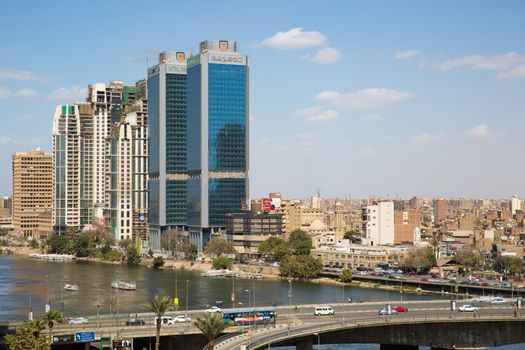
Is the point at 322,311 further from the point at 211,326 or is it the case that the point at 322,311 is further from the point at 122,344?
the point at 122,344

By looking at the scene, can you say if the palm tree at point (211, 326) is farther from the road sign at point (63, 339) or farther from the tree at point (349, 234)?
the tree at point (349, 234)

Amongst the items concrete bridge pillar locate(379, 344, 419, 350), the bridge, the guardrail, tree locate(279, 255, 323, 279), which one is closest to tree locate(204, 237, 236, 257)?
tree locate(279, 255, 323, 279)

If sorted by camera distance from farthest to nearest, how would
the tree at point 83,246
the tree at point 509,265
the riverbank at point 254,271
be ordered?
the tree at point 83,246 < the tree at point 509,265 < the riverbank at point 254,271

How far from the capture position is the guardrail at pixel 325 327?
41281 mm

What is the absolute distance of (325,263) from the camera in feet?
357

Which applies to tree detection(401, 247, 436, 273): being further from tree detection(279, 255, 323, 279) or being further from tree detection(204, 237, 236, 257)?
tree detection(204, 237, 236, 257)

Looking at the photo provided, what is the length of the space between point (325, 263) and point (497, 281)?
1051 inches

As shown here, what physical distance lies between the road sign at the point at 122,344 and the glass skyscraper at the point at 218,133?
87.4 m

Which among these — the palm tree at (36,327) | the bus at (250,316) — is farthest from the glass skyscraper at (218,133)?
the palm tree at (36,327)

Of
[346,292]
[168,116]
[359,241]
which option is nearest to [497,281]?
[346,292]

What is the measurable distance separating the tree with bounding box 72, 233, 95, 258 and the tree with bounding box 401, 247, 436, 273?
191 feet

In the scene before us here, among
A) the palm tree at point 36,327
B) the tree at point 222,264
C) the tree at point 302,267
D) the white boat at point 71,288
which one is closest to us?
the palm tree at point 36,327

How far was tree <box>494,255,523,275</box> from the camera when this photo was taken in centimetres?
9400

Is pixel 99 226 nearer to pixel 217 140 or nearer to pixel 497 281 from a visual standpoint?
pixel 217 140
